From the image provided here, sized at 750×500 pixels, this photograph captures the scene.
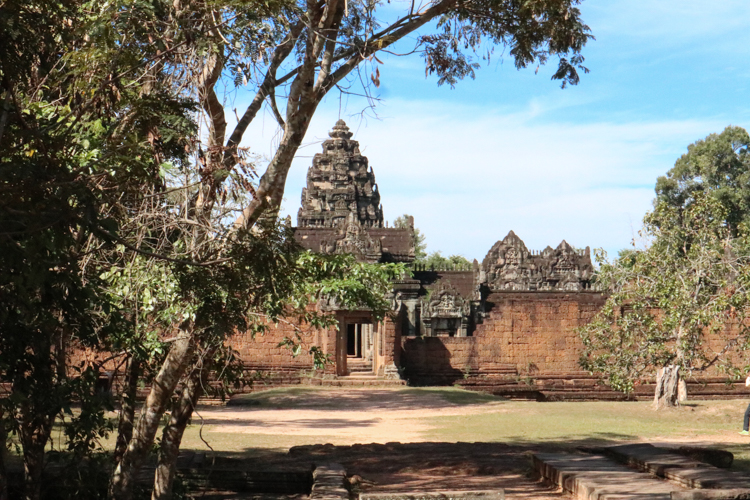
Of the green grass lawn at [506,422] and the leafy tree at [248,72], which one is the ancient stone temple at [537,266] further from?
the leafy tree at [248,72]

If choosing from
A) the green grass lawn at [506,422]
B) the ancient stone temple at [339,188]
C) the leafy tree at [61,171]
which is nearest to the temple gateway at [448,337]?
the green grass lawn at [506,422]

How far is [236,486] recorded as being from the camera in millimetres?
9133

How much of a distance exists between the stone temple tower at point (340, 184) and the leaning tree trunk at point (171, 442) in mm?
36122

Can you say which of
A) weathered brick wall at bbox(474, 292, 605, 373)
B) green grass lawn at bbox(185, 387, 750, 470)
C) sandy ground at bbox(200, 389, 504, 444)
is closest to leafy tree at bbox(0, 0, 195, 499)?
green grass lawn at bbox(185, 387, 750, 470)

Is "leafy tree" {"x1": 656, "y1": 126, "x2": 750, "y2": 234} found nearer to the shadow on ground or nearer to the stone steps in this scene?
the shadow on ground

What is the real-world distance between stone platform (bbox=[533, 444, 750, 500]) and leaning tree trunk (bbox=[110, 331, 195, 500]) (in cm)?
369

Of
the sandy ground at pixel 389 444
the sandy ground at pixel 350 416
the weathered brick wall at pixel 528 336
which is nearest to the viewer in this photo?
the sandy ground at pixel 389 444

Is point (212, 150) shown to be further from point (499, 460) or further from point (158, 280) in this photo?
point (499, 460)

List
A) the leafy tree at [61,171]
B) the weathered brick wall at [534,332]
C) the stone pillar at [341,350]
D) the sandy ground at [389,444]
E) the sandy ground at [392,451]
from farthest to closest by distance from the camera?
the weathered brick wall at [534,332], the stone pillar at [341,350], the sandy ground at [389,444], the sandy ground at [392,451], the leafy tree at [61,171]

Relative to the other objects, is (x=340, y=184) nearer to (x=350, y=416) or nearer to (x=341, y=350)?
(x=341, y=350)

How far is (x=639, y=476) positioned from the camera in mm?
8609

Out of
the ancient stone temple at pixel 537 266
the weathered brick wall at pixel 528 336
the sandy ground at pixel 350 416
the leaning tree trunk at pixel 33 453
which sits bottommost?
the sandy ground at pixel 350 416

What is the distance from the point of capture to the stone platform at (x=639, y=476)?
7289mm

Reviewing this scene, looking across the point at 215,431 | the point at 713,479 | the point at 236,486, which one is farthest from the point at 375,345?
the point at 713,479
